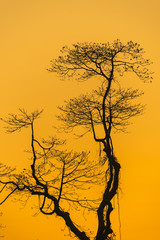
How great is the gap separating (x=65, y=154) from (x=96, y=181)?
4.33ft

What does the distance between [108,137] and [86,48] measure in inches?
113

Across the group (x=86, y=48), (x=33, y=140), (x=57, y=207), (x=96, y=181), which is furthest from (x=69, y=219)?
(x=86, y=48)

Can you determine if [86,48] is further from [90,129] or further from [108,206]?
[108,206]

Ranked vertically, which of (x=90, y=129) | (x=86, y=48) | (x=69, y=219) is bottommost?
(x=69, y=219)

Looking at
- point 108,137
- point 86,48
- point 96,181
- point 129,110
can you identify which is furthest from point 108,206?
point 86,48

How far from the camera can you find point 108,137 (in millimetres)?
15008

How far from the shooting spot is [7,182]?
1492 cm

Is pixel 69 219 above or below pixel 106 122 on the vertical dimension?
Result: below

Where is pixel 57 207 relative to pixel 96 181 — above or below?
below

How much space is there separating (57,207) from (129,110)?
377 cm

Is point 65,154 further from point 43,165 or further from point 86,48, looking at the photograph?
point 86,48

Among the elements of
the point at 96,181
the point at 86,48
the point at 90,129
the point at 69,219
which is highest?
the point at 86,48

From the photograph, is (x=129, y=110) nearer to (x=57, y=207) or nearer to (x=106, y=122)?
(x=106, y=122)

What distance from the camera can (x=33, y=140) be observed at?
15.4m
